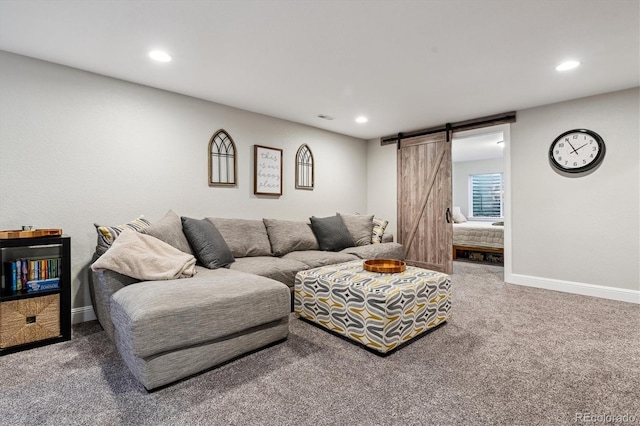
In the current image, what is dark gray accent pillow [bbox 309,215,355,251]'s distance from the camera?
4242 millimetres

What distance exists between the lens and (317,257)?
11.9 feet

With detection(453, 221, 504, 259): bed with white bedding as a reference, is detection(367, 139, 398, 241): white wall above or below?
above

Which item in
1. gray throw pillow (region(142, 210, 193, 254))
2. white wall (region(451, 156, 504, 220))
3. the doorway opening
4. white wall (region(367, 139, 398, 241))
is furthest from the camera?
white wall (region(451, 156, 504, 220))

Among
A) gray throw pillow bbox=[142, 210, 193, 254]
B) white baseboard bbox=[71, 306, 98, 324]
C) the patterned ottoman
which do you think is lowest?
white baseboard bbox=[71, 306, 98, 324]

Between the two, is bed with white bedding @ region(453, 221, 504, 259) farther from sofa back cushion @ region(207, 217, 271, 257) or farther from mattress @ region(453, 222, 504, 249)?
sofa back cushion @ region(207, 217, 271, 257)

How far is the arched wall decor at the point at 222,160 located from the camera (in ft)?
12.4

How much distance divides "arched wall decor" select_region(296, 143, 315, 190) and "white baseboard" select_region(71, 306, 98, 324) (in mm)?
2844

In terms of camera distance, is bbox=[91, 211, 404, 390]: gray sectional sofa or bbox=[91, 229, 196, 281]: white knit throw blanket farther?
bbox=[91, 229, 196, 281]: white knit throw blanket

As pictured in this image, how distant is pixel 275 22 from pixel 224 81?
1.19 m

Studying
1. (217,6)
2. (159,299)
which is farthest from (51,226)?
(217,6)

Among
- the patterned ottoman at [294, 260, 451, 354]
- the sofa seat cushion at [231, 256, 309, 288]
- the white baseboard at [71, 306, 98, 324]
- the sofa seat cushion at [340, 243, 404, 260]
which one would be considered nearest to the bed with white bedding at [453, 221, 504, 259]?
the sofa seat cushion at [340, 243, 404, 260]

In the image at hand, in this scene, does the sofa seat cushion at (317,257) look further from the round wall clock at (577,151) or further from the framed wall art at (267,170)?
the round wall clock at (577,151)

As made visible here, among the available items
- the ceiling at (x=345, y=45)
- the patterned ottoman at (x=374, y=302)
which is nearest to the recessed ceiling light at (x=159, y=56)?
the ceiling at (x=345, y=45)

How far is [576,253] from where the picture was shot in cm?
374
